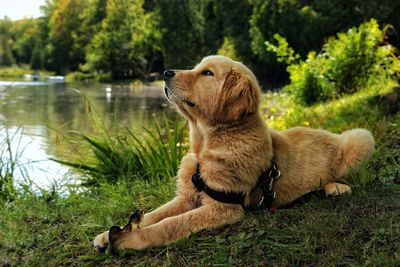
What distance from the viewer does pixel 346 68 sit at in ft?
35.3

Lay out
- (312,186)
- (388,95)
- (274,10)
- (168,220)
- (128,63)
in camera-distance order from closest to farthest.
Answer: (168,220), (312,186), (388,95), (274,10), (128,63)

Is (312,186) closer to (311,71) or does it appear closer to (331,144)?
(331,144)

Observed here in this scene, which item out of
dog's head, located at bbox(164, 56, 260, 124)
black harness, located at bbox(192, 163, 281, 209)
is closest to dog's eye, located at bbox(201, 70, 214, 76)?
dog's head, located at bbox(164, 56, 260, 124)

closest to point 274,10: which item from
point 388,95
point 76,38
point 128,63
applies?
point 128,63

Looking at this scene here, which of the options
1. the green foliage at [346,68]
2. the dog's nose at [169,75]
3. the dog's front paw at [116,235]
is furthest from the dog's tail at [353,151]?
the green foliage at [346,68]

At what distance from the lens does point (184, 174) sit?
11.6ft

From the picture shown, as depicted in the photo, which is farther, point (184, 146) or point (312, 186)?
point (184, 146)

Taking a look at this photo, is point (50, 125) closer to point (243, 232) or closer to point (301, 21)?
point (243, 232)

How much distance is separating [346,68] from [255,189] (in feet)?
26.5

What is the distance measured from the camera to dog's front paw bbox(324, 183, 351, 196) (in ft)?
11.8

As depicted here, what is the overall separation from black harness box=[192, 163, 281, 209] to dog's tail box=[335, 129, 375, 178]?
27.7 inches

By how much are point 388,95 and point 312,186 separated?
4624 mm

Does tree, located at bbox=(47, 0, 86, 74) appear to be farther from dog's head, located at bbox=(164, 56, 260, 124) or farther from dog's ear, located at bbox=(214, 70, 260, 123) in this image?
dog's ear, located at bbox=(214, 70, 260, 123)

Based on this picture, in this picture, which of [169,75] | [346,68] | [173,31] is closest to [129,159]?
[169,75]
